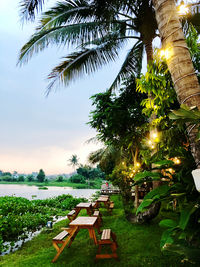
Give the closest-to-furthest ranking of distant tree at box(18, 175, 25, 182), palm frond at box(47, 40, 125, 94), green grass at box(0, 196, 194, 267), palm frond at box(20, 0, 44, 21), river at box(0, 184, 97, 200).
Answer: green grass at box(0, 196, 194, 267) → palm frond at box(20, 0, 44, 21) → palm frond at box(47, 40, 125, 94) → river at box(0, 184, 97, 200) → distant tree at box(18, 175, 25, 182)

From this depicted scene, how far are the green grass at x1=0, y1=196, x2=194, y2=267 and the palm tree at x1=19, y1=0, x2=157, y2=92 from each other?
430 cm

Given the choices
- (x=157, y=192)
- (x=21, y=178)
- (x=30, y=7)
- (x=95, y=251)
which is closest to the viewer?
(x=157, y=192)

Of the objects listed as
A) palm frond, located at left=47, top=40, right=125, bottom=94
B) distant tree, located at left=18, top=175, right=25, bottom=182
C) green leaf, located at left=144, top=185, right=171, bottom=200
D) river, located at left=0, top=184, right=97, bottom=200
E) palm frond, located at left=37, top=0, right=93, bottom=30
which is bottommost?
distant tree, located at left=18, top=175, right=25, bottom=182

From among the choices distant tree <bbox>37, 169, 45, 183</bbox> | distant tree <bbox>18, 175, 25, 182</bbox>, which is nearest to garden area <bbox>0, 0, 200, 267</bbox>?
distant tree <bbox>37, 169, 45, 183</bbox>

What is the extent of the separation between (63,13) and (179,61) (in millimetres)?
4590

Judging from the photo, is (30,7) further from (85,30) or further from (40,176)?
(40,176)

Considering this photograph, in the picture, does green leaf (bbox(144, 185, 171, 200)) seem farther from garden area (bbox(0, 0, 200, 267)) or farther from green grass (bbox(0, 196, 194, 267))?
green grass (bbox(0, 196, 194, 267))

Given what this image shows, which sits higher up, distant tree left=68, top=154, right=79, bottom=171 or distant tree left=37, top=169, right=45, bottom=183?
distant tree left=68, top=154, right=79, bottom=171

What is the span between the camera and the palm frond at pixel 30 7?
3.48 m

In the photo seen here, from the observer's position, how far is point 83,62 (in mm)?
5309

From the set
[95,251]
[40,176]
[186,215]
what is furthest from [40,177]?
[186,215]

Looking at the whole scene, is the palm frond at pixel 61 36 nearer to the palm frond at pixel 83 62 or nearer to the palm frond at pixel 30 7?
the palm frond at pixel 83 62

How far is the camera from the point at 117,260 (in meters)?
2.69

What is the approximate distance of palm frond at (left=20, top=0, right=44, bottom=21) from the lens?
348cm
